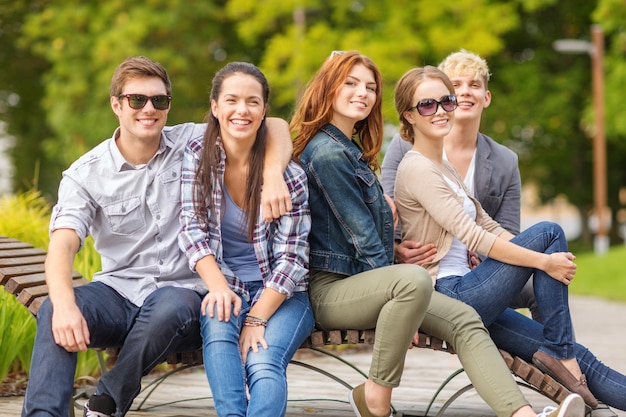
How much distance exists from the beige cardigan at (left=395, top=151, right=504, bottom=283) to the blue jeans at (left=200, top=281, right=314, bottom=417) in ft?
2.44

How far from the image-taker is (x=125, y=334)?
152 inches

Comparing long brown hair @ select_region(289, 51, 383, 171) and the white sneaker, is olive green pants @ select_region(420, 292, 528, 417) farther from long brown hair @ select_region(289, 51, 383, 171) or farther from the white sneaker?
long brown hair @ select_region(289, 51, 383, 171)

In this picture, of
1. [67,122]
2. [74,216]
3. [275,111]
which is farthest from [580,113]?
[74,216]

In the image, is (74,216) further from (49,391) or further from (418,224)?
(418,224)

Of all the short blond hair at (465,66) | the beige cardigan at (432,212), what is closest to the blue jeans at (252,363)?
the beige cardigan at (432,212)

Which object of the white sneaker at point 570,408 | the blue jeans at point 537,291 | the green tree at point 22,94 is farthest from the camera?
the green tree at point 22,94

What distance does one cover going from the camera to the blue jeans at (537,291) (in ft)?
13.4

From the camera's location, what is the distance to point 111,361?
20.0ft

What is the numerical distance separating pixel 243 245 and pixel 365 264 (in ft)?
1.69

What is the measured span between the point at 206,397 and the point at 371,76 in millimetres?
2100

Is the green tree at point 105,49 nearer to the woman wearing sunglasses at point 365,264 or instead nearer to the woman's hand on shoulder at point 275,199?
the woman wearing sunglasses at point 365,264

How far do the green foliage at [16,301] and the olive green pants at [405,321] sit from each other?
2.00 metres

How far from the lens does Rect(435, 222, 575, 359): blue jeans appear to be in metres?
4.07

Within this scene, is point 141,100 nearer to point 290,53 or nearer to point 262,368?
point 262,368
